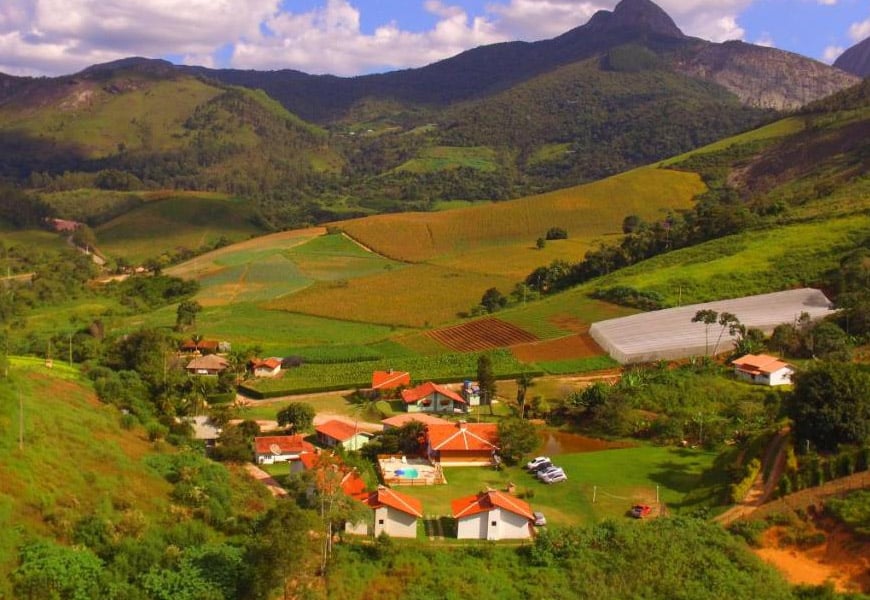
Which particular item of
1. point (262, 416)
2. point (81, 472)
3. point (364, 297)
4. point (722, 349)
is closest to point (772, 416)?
point (722, 349)

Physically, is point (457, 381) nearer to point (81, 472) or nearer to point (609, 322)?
point (609, 322)

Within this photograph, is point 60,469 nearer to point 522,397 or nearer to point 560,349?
point 522,397

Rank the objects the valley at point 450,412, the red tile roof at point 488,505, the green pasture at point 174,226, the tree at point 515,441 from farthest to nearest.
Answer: the green pasture at point 174,226
the tree at point 515,441
the red tile roof at point 488,505
the valley at point 450,412

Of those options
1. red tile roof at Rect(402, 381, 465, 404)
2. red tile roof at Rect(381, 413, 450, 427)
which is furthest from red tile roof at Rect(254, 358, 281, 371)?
red tile roof at Rect(381, 413, 450, 427)

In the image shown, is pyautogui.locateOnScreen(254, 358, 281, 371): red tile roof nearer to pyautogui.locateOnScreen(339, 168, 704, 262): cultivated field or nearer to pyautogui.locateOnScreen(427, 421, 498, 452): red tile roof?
pyautogui.locateOnScreen(427, 421, 498, 452): red tile roof

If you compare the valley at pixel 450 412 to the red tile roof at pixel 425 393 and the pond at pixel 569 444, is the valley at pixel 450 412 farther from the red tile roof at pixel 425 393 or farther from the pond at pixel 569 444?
the pond at pixel 569 444

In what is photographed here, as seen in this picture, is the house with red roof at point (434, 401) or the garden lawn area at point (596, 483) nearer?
the garden lawn area at point (596, 483)

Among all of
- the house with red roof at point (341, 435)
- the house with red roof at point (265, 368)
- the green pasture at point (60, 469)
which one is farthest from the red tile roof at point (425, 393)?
the green pasture at point (60, 469)
